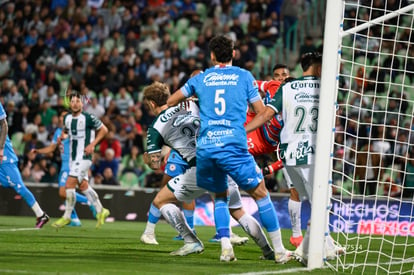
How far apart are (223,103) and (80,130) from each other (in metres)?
7.18

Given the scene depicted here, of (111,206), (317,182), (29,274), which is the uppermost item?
(317,182)

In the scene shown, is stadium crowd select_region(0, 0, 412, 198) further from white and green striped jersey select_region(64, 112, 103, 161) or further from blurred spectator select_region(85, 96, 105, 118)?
white and green striped jersey select_region(64, 112, 103, 161)

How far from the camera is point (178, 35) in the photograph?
23.6m

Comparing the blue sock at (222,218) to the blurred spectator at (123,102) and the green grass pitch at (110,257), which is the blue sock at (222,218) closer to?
the green grass pitch at (110,257)

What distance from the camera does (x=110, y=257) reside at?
8.70 meters

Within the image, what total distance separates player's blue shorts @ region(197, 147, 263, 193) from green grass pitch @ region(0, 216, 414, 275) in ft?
2.50

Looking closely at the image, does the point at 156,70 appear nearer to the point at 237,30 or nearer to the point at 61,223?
the point at 237,30

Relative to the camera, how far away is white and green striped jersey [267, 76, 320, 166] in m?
8.77

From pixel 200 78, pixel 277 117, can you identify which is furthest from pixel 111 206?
pixel 200 78

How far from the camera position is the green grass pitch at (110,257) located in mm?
7438

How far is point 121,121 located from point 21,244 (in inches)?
405

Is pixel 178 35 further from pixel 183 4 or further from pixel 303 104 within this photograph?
pixel 303 104

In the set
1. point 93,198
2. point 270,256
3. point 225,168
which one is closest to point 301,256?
point 270,256

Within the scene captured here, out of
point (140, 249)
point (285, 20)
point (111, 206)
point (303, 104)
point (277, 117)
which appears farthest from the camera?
point (285, 20)
